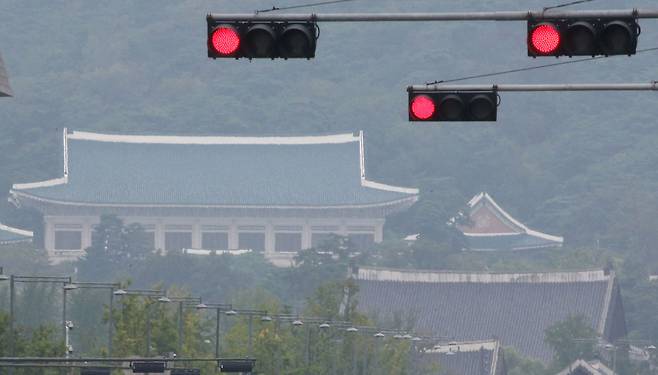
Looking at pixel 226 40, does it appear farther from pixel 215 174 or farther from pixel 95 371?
pixel 215 174

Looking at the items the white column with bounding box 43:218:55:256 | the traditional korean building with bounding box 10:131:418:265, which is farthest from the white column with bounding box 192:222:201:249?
the white column with bounding box 43:218:55:256

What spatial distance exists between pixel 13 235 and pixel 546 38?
14578 cm

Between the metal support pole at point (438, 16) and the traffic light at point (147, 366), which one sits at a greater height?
the metal support pole at point (438, 16)

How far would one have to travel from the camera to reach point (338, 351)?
3103 inches

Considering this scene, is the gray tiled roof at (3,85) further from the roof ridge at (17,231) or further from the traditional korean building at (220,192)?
the roof ridge at (17,231)

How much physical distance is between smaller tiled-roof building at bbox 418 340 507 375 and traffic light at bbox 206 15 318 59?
8537cm

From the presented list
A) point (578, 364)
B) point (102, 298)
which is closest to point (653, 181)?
point (578, 364)

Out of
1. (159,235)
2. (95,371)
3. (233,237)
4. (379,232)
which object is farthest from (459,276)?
(95,371)

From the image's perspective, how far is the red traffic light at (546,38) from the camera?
24.4 meters

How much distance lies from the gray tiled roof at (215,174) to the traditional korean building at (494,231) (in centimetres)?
765

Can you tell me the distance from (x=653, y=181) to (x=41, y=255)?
174 ft

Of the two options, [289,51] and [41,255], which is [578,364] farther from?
[289,51]

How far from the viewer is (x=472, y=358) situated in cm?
11419

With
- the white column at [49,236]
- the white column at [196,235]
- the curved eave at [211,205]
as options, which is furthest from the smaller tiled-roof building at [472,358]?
the white column at [196,235]
